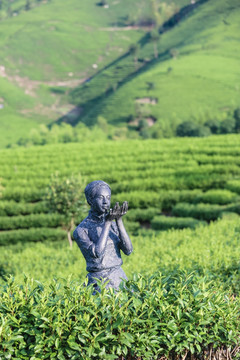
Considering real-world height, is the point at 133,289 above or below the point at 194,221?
above

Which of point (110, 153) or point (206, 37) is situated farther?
point (206, 37)

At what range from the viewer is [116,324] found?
16.7 feet

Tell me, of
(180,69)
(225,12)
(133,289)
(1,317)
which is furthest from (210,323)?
(225,12)

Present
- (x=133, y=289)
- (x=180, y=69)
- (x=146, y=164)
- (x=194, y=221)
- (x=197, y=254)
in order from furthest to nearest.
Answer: (x=180, y=69), (x=146, y=164), (x=194, y=221), (x=197, y=254), (x=133, y=289)

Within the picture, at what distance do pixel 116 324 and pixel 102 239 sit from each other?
3.98ft

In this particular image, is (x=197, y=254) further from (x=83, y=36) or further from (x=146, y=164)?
(x=83, y=36)

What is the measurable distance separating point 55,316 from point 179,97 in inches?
3075

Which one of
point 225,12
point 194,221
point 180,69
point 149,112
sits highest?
point 225,12

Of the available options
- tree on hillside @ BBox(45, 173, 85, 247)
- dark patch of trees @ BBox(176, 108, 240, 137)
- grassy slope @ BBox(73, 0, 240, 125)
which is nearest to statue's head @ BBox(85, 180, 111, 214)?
tree on hillside @ BBox(45, 173, 85, 247)

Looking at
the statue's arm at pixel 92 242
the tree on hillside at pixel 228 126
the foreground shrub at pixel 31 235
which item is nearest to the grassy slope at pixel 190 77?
the tree on hillside at pixel 228 126

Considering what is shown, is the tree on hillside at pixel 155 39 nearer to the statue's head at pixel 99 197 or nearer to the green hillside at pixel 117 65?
the green hillside at pixel 117 65

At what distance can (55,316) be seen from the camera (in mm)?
5285

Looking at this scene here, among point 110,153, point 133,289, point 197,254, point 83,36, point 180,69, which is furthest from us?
point 83,36

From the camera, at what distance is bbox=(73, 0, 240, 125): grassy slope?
253 feet
